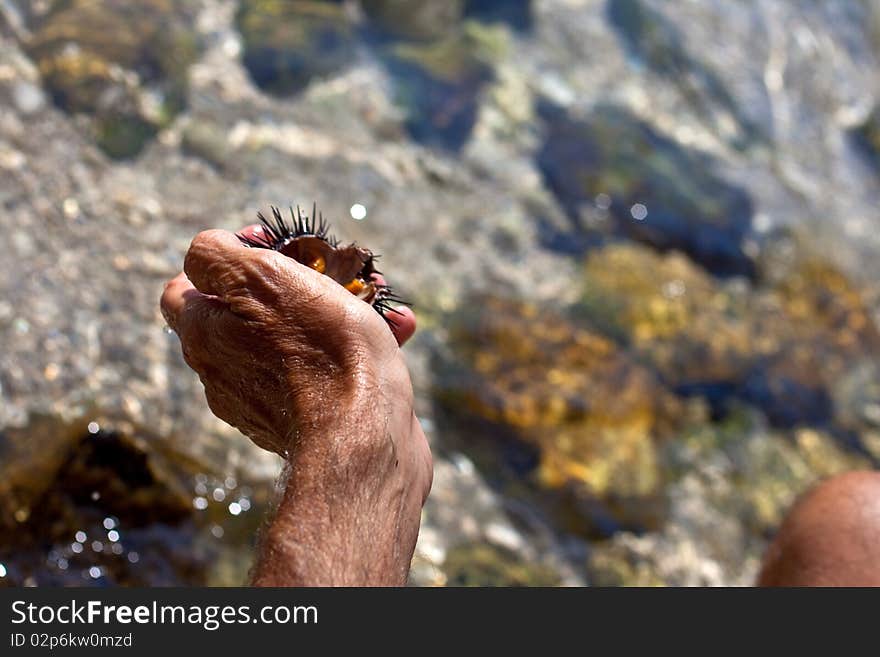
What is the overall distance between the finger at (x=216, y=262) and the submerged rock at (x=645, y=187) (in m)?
4.76

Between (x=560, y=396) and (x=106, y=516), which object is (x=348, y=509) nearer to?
(x=106, y=516)

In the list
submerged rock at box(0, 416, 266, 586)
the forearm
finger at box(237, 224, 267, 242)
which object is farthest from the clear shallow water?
the forearm

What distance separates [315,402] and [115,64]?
442 centimetres

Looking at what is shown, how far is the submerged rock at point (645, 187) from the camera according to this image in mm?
6770

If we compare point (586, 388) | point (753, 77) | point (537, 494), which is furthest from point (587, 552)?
point (753, 77)

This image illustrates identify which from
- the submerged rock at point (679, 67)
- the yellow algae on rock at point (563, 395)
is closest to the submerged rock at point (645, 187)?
the submerged rock at point (679, 67)

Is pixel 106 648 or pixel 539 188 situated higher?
pixel 106 648

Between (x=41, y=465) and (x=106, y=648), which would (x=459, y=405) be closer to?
(x=41, y=465)

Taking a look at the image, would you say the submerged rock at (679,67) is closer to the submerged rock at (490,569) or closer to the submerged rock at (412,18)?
the submerged rock at (412,18)

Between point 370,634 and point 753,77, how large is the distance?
8193mm

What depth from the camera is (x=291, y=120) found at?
607 centimetres

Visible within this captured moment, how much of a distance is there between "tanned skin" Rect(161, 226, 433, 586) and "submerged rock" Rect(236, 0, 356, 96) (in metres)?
4.35

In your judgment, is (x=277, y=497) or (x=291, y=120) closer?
(x=277, y=497)

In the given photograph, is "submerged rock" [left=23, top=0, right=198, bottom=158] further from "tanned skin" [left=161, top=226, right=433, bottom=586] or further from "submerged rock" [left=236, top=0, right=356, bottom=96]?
"tanned skin" [left=161, top=226, right=433, bottom=586]
